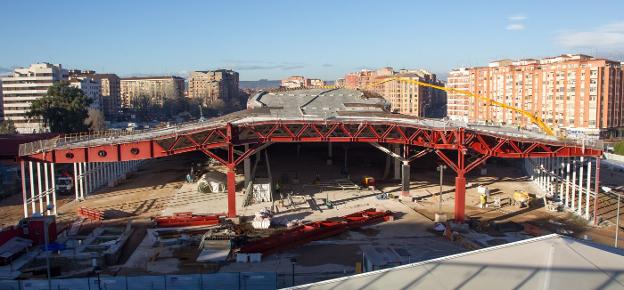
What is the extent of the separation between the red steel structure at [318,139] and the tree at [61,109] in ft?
146

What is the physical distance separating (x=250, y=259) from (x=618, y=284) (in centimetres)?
1811

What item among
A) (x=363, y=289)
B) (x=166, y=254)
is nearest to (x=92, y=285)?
(x=166, y=254)

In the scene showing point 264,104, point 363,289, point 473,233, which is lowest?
point 473,233

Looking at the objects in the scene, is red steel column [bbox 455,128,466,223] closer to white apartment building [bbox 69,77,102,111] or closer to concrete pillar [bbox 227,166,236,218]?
concrete pillar [bbox 227,166,236,218]

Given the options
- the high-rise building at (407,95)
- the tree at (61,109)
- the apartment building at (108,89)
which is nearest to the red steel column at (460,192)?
the tree at (61,109)

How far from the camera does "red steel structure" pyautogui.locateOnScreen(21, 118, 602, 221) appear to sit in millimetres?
38625

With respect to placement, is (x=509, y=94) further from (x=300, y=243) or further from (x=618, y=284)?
(x=618, y=284)

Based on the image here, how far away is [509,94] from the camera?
353 feet

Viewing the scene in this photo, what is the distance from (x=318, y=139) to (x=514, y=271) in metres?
25.9

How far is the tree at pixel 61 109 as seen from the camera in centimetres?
7925

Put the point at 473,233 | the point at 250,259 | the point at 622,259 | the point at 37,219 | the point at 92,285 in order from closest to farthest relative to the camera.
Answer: the point at 622,259 → the point at 92,285 → the point at 250,259 → the point at 37,219 → the point at 473,233

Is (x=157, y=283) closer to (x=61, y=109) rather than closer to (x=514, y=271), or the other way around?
(x=514, y=271)

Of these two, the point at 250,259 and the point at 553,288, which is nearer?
the point at 553,288

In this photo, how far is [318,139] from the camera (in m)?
42.0
